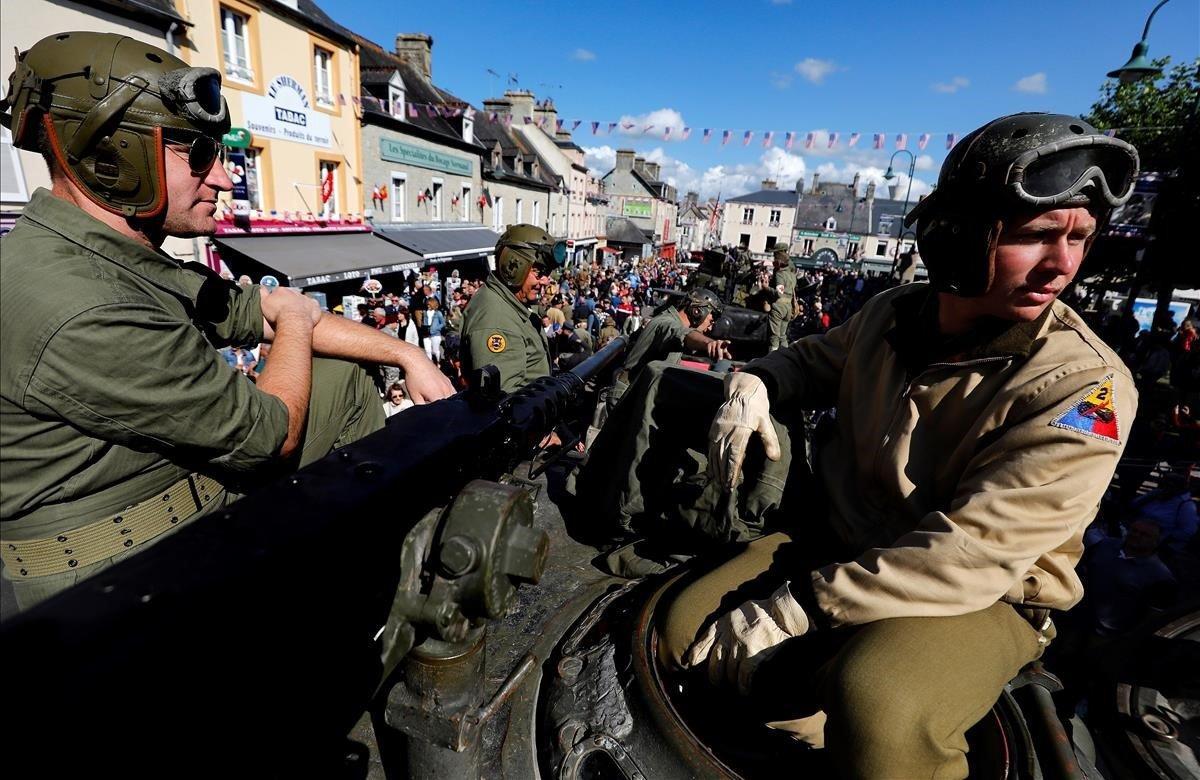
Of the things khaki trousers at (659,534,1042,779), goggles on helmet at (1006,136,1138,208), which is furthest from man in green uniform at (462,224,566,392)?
goggles on helmet at (1006,136,1138,208)

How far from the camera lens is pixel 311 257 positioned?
16594 millimetres

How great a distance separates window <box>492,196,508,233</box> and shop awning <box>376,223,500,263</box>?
2451 mm

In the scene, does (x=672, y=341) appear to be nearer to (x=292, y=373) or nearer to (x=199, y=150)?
(x=292, y=373)

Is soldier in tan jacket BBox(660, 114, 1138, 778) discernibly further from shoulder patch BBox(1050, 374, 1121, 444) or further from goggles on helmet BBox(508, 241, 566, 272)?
goggles on helmet BBox(508, 241, 566, 272)

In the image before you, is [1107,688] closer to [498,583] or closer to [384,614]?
[498,583]

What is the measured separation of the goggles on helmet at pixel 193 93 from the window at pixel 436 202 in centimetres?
2500

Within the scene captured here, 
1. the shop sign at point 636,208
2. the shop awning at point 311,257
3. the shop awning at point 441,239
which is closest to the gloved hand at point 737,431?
the shop awning at point 311,257

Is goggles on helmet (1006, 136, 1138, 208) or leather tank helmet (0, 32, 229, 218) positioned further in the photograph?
goggles on helmet (1006, 136, 1138, 208)

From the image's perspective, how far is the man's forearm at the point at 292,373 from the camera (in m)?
1.80

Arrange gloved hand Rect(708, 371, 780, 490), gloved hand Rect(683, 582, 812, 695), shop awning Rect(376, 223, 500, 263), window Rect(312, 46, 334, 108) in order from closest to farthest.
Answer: gloved hand Rect(683, 582, 812, 695) < gloved hand Rect(708, 371, 780, 490) < window Rect(312, 46, 334, 108) < shop awning Rect(376, 223, 500, 263)

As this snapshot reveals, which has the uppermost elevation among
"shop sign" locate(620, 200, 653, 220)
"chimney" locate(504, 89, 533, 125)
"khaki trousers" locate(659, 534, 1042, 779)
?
"chimney" locate(504, 89, 533, 125)

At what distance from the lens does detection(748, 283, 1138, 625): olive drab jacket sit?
5.45ft

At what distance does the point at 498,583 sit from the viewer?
4.05 ft

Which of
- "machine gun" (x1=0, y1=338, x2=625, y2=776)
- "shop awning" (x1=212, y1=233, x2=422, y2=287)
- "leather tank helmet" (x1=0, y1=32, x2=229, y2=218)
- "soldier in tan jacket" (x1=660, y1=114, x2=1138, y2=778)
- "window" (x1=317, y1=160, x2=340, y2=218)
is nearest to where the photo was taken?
"machine gun" (x1=0, y1=338, x2=625, y2=776)
